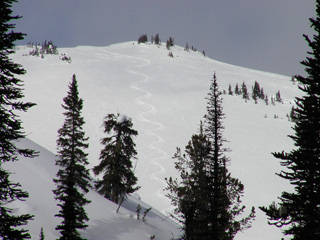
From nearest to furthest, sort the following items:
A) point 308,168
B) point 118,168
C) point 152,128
Answer: point 308,168 < point 118,168 < point 152,128

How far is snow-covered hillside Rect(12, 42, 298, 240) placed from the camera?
18.5 m

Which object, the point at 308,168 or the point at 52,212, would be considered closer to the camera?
the point at 308,168

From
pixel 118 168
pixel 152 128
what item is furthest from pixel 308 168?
pixel 152 128

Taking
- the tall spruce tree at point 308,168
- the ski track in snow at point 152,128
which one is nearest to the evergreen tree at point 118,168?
the ski track in snow at point 152,128

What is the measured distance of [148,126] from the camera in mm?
61125

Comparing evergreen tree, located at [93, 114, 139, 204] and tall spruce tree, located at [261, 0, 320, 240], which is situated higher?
tall spruce tree, located at [261, 0, 320, 240]

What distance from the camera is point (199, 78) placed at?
115 m

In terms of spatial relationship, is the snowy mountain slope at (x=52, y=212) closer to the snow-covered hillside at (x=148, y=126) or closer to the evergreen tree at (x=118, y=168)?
the snow-covered hillside at (x=148, y=126)

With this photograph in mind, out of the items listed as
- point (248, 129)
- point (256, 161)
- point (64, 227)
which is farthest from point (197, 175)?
point (248, 129)

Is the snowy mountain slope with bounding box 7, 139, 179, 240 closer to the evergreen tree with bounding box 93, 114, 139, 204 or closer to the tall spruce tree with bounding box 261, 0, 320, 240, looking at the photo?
the evergreen tree with bounding box 93, 114, 139, 204

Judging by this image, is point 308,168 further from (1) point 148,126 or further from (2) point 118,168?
(1) point 148,126

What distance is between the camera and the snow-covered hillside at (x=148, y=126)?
60.8 feet

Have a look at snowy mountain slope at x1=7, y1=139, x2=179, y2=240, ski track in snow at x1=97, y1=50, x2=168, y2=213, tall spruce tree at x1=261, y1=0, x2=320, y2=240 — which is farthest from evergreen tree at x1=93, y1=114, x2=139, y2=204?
tall spruce tree at x1=261, y1=0, x2=320, y2=240

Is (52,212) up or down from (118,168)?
down
